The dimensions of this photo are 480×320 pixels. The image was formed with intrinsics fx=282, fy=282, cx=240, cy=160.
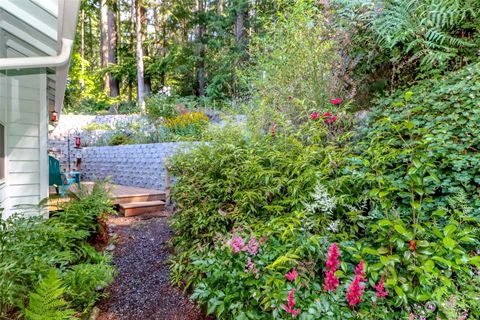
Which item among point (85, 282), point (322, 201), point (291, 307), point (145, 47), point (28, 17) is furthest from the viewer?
point (145, 47)

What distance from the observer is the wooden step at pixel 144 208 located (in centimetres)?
497

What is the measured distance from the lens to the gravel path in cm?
235

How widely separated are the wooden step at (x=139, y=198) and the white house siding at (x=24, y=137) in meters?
1.62

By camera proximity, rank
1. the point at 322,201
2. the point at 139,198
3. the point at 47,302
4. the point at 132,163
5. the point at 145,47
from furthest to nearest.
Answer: the point at 145,47, the point at 132,163, the point at 139,198, the point at 322,201, the point at 47,302

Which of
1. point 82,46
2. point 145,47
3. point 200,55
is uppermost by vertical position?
point 82,46

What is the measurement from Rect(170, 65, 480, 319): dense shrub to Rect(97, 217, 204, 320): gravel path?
205mm

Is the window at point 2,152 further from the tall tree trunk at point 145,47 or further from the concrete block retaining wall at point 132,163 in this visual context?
the tall tree trunk at point 145,47

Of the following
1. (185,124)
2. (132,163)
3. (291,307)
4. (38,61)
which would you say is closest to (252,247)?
(291,307)

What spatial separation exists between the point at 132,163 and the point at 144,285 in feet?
16.8

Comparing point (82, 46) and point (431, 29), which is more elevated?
point (82, 46)

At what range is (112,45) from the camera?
1434cm

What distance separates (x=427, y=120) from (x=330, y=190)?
1069 millimetres

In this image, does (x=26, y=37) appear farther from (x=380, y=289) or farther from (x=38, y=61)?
(x=380, y=289)

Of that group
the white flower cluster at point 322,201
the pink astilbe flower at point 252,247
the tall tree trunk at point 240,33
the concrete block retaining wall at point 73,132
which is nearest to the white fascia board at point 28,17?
the pink astilbe flower at point 252,247
